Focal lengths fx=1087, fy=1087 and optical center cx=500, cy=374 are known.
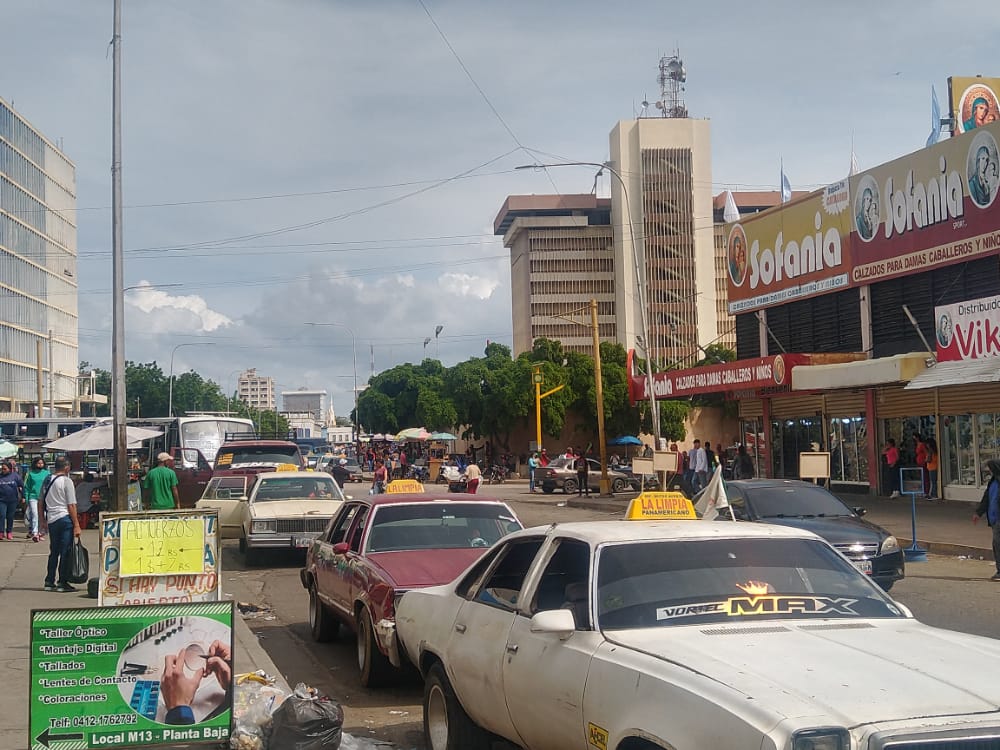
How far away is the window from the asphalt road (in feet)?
4.89

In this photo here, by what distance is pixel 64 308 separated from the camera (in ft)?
353

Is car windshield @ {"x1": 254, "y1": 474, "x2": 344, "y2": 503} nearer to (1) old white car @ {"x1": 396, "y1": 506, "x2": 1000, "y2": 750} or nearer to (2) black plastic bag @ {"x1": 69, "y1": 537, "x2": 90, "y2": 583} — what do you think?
(2) black plastic bag @ {"x1": 69, "y1": 537, "x2": 90, "y2": 583}

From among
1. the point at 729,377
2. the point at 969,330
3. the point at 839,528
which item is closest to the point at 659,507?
the point at 839,528

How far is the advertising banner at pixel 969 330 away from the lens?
78.6 feet

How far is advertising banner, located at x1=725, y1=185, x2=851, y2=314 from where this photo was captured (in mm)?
33438

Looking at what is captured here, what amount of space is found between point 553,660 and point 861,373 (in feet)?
83.6

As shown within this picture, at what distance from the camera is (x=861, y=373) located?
28.8 meters

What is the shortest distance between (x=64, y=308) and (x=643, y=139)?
6436cm

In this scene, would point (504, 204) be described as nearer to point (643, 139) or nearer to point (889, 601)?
point (643, 139)

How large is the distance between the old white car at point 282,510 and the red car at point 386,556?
5.21 meters

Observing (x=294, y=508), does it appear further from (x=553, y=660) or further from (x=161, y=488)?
(x=553, y=660)

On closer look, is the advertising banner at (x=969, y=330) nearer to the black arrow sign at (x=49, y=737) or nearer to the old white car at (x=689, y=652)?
the old white car at (x=689, y=652)

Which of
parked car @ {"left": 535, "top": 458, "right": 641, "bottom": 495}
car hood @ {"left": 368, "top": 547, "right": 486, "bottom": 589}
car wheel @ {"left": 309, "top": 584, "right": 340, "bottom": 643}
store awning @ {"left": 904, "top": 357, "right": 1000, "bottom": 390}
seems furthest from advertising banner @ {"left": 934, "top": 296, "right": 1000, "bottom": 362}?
parked car @ {"left": 535, "top": 458, "right": 641, "bottom": 495}

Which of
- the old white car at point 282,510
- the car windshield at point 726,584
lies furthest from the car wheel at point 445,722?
the old white car at point 282,510
